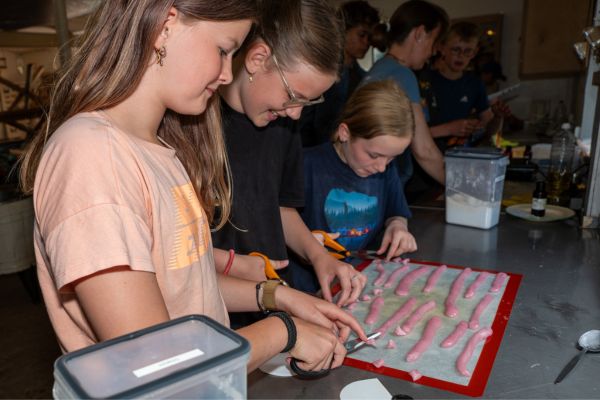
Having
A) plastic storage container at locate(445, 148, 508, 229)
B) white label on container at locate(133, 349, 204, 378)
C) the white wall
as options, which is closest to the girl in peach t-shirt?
white label on container at locate(133, 349, 204, 378)

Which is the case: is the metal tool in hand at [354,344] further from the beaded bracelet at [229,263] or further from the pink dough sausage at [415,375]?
the beaded bracelet at [229,263]

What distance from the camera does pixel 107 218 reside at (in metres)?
0.61

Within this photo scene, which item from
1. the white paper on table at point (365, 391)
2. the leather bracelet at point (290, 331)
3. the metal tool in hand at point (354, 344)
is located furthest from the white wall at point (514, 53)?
the leather bracelet at point (290, 331)

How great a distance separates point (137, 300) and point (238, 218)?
2.33 ft

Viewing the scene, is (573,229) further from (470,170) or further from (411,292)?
(411,292)

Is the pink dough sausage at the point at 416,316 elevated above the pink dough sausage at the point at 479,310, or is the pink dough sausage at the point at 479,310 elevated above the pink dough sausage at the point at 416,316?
the pink dough sausage at the point at 479,310

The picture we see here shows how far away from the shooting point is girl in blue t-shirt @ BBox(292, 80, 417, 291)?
5.47 ft

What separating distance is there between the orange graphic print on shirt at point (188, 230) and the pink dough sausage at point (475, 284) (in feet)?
2.41

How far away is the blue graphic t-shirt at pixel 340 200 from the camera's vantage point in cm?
173

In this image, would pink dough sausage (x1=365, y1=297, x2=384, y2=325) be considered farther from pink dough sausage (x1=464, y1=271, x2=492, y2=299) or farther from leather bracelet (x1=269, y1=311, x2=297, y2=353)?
leather bracelet (x1=269, y1=311, x2=297, y2=353)

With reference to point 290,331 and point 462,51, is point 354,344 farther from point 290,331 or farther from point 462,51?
point 462,51

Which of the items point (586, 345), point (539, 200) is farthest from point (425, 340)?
point (539, 200)

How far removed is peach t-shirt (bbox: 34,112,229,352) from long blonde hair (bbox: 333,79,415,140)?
3.13ft

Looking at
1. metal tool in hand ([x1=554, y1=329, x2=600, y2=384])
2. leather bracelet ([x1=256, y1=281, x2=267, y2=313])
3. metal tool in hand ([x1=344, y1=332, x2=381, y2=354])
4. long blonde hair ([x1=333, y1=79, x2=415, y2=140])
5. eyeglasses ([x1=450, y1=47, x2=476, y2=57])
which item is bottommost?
metal tool in hand ([x1=344, y1=332, x2=381, y2=354])
